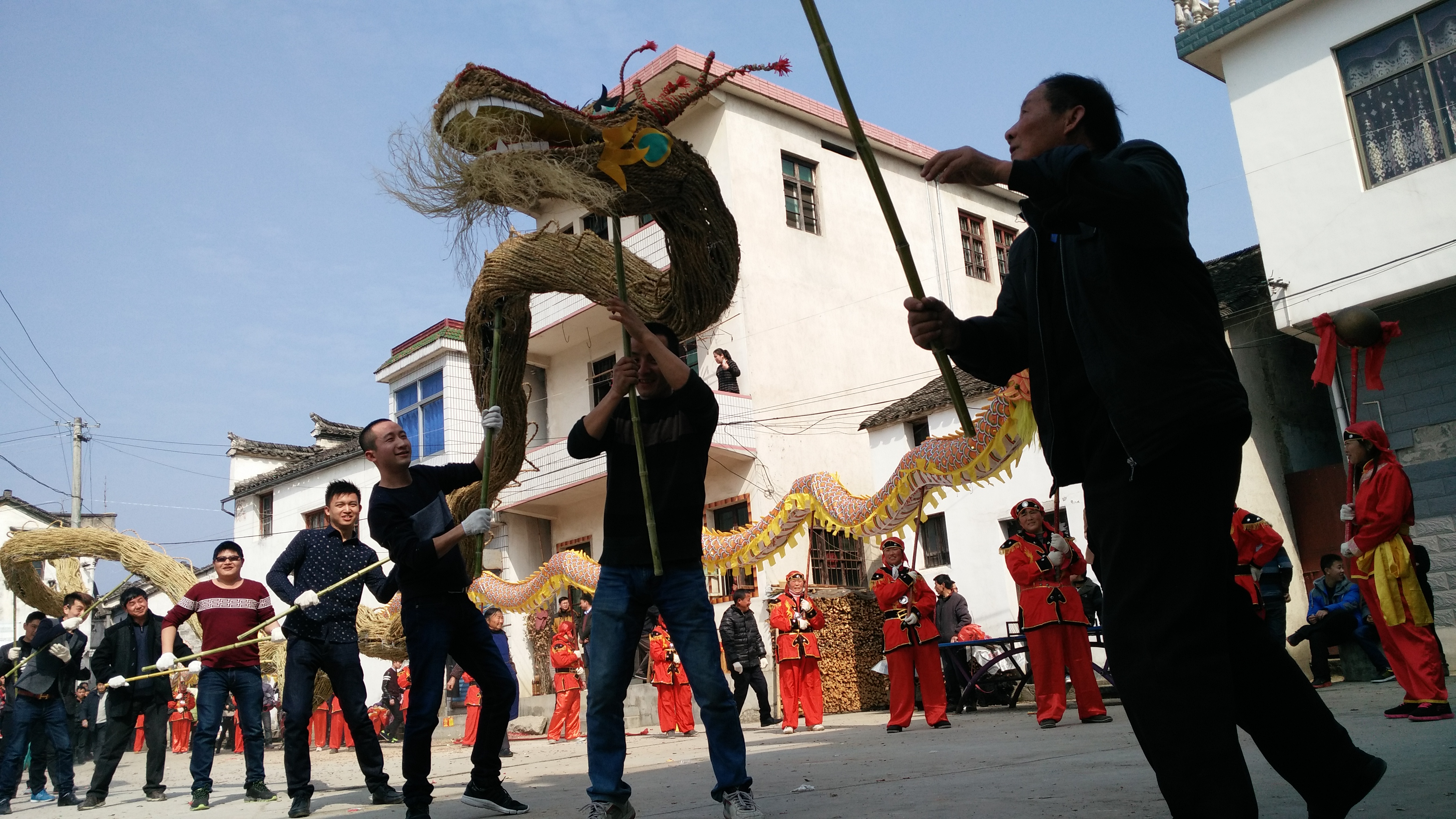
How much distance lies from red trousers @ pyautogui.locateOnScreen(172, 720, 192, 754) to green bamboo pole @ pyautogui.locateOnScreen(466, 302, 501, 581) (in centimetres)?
2143

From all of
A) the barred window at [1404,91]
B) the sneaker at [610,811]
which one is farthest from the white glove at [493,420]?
the barred window at [1404,91]

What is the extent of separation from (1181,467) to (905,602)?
8.55 meters

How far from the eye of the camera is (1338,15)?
13477 millimetres

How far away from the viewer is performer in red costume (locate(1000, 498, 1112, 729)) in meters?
8.36

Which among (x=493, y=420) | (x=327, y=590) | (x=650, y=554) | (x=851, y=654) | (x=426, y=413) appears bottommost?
(x=851, y=654)

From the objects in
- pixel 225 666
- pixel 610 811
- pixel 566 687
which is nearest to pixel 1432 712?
pixel 610 811

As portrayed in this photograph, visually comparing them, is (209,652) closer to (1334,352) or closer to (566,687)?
(566,687)

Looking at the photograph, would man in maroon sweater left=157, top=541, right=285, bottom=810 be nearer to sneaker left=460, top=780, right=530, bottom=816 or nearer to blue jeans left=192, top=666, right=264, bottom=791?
blue jeans left=192, top=666, right=264, bottom=791

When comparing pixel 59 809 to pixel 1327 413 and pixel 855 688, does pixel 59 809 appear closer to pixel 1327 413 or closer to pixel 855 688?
pixel 855 688

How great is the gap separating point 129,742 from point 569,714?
21.4 feet

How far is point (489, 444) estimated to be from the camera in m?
5.28

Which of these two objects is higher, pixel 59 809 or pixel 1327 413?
pixel 1327 413

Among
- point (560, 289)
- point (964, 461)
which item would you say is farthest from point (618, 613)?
point (964, 461)

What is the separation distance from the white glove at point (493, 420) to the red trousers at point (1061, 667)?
5153 millimetres
